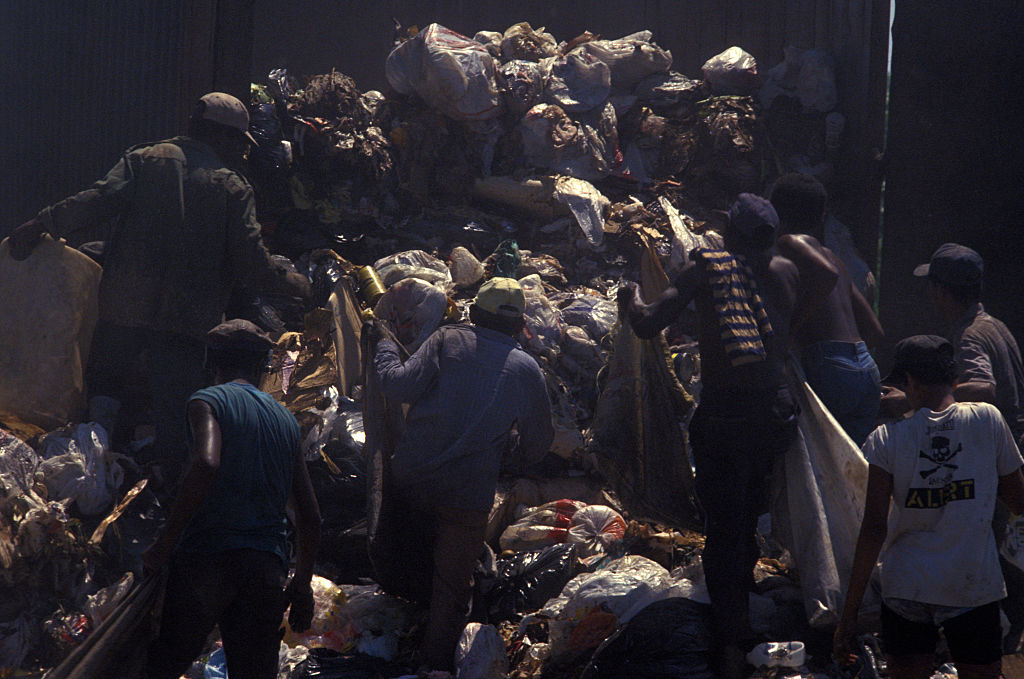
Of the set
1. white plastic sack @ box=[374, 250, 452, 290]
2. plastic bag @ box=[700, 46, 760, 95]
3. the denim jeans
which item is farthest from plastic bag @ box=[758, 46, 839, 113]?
the denim jeans

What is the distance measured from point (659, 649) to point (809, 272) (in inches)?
60.2

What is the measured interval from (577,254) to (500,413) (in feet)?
10.3

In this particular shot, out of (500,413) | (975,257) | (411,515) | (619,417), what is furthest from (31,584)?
(975,257)

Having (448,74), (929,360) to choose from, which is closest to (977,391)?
(929,360)

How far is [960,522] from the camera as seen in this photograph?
8.63ft

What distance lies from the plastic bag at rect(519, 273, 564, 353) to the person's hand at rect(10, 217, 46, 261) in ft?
8.11

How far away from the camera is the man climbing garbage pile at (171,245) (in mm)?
4270

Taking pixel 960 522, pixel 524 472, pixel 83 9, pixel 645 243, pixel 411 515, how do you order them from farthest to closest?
pixel 645 243, pixel 83 9, pixel 524 472, pixel 411 515, pixel 960 522

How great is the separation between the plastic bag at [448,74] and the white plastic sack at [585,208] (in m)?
0.85

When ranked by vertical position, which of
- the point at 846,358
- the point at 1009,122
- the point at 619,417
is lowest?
the point at 619,417

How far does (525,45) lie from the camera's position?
7.33 m

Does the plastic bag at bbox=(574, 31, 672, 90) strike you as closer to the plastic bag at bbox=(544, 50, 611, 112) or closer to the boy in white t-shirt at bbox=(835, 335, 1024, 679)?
the plastic bag at bbox=(544, 50, 611, 112)

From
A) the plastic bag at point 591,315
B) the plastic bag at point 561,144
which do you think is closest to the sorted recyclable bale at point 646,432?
the plastic bag at point 591,315

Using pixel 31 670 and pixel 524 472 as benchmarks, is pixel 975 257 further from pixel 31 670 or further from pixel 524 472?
pixel 31 670
